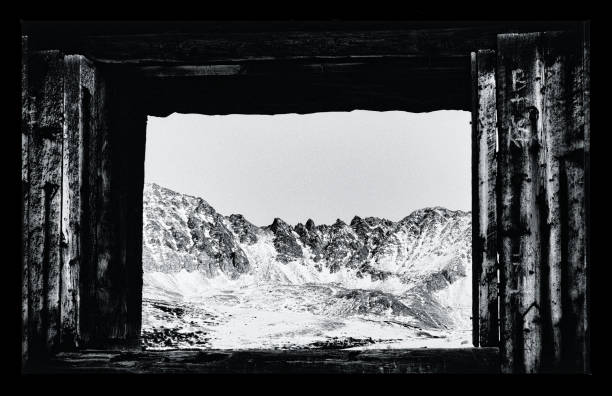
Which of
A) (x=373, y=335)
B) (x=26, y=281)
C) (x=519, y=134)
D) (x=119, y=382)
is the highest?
(x=519, y=134)

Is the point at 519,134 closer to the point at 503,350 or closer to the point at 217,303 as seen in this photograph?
the point at 503,350

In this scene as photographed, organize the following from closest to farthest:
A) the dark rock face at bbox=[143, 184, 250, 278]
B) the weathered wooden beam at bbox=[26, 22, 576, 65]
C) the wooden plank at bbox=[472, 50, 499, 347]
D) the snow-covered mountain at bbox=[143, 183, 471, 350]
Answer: the wooden plank at bbox=[472, 50, 499, 347] → the weathered wooden beam at bbox=[26, 22, 576, 65] → the dark rock face at bbox=[143, 184, 250, 278] → the snow-covered mountain at bbox=[143, 183, 471, 350]

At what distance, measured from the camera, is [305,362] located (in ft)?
9.21

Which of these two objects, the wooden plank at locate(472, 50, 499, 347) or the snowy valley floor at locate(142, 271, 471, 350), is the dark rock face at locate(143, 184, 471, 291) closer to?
the snowy valley floor at locate(142, 271, 471, 350)

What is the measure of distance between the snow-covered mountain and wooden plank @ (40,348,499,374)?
21.9 metres

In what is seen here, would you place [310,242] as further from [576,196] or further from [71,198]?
[576,196]

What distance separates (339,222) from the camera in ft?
223

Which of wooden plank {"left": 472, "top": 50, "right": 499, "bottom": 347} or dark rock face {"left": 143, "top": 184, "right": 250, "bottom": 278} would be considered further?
dark rock face {"left": 143, "top": 184, "right": 250, "bottom": 278}

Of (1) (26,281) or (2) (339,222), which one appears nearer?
(1) (26,281)

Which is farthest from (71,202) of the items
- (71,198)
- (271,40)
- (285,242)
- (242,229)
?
(285,242)

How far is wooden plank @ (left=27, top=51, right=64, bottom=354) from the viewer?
300 centimetres

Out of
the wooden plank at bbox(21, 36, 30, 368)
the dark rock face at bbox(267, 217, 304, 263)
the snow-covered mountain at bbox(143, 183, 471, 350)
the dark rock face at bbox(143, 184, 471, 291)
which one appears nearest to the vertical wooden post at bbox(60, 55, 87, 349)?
the wooden plank at bbox(21, 36, 30, 368)

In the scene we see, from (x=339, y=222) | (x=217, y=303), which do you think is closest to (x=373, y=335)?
(x=217, y=303)

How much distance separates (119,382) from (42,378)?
0.28m
